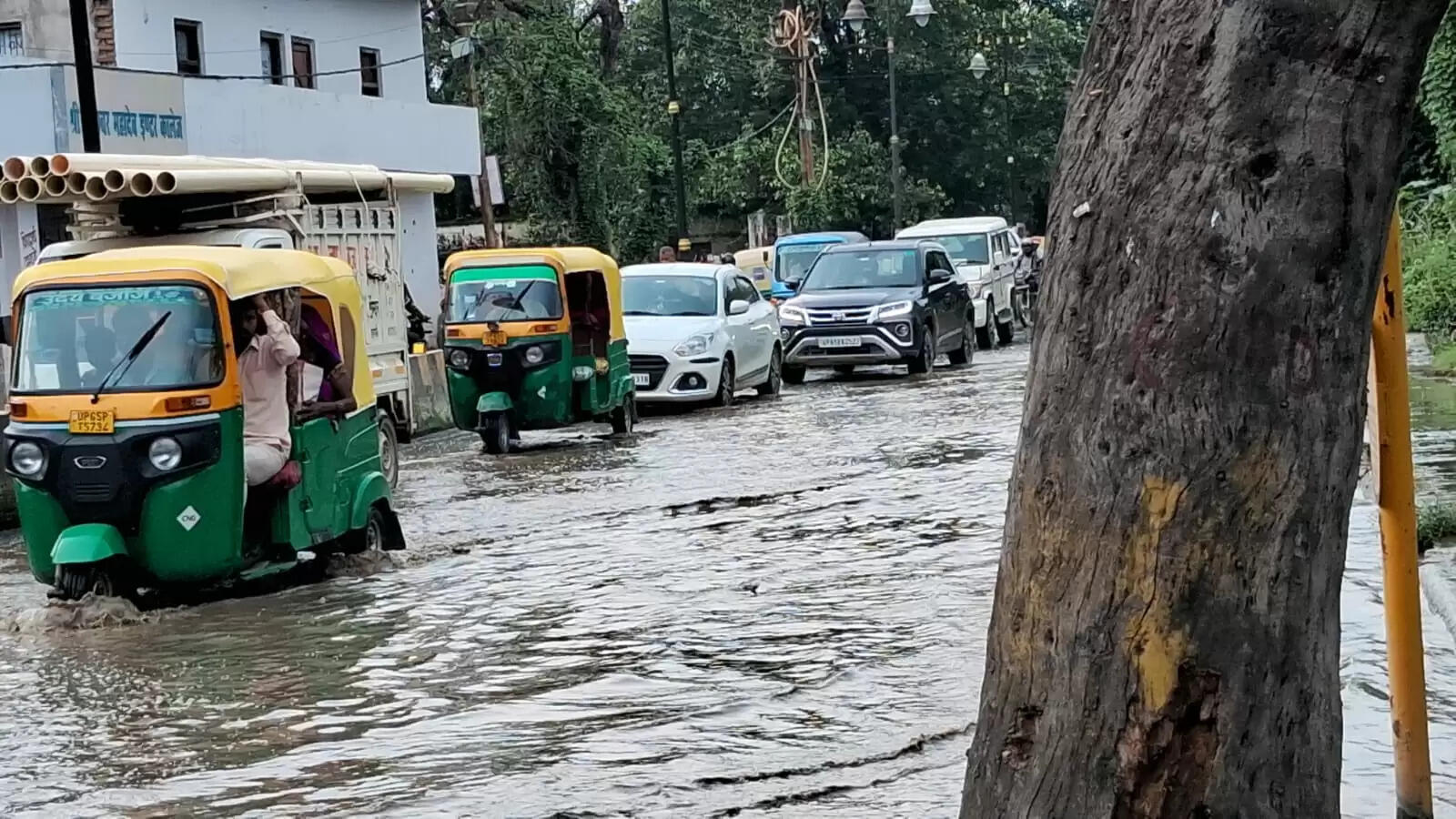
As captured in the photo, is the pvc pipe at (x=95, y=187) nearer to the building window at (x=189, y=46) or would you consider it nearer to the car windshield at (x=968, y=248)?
the building window at (x=189, y=46)

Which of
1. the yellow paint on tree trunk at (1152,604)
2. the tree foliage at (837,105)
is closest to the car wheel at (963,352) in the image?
the tree foliage at (837,105)

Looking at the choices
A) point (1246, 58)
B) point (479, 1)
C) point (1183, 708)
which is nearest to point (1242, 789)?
point (1183, 708)

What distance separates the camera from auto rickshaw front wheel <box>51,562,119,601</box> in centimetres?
990

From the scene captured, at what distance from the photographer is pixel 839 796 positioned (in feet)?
20.9

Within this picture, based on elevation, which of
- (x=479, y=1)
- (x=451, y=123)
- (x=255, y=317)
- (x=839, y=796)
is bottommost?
(x=839, y=796)

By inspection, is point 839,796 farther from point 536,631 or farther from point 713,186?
point 713,186

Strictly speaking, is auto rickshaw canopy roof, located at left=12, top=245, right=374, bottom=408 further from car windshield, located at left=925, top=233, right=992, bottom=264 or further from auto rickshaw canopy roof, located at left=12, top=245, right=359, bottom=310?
car windshield, located at left=925, top=233, right=992, bottom=264

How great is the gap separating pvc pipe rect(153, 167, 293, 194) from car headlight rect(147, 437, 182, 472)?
3.84 metres

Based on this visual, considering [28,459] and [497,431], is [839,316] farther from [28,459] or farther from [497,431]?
[28,459]

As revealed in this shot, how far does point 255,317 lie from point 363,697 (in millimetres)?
2970

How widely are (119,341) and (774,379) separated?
1477 cm

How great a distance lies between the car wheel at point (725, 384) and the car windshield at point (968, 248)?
10.8 meters

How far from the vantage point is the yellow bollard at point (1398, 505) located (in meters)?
4.77

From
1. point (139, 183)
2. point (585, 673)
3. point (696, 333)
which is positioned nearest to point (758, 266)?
point (696, 333)
